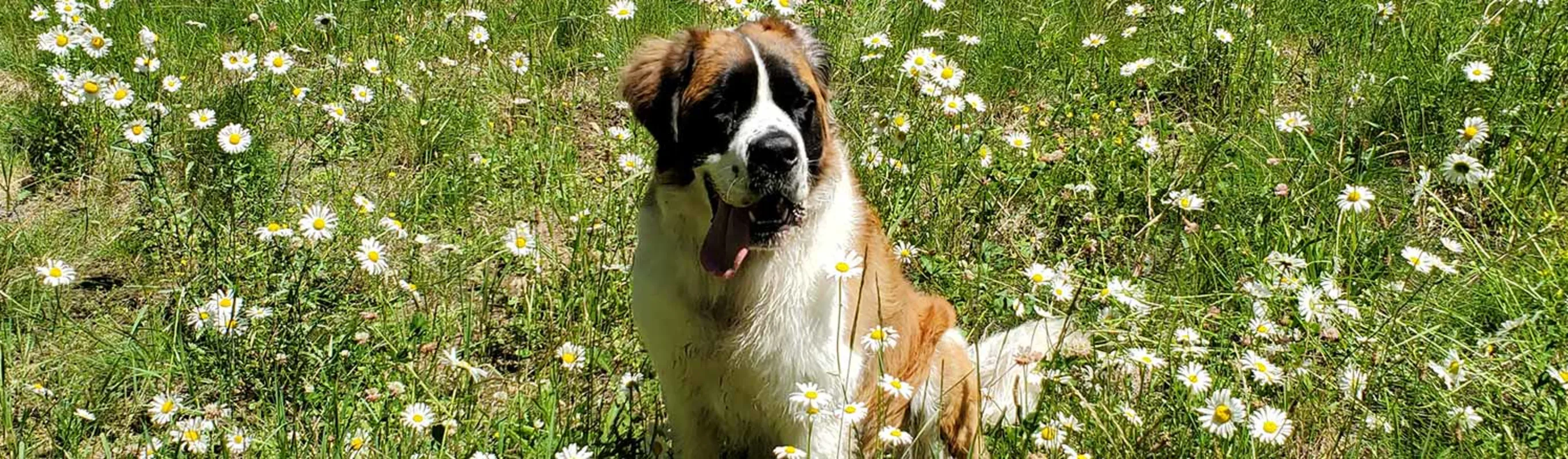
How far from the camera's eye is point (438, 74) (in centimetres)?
539

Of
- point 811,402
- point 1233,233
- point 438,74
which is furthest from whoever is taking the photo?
point 438,74

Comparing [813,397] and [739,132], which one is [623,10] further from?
[813,397]

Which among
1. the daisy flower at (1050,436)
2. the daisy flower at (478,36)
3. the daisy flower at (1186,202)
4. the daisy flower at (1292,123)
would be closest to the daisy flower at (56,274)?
the daisy flower at (478,36)

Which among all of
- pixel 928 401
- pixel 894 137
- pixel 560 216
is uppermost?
pixel 894 137

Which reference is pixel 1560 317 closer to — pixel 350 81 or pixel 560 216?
pixel 560 216

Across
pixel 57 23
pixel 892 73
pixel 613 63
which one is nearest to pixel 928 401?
pixel 892 73

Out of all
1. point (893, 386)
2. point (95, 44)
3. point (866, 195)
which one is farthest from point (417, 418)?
point (866, 195)

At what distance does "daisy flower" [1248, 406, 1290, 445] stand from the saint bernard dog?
574 millimetres

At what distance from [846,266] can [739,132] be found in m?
0.63

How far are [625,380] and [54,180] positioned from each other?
9.56 ft

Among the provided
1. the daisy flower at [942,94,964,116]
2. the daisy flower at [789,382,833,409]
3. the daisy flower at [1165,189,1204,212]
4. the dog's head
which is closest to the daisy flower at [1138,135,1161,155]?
the daisy flower at [1165,189,1204,212]

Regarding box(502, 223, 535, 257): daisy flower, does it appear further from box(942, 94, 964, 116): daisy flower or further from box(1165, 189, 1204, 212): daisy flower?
box(1165, 189, 1204, 212): daisy flower

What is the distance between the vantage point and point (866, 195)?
440cm

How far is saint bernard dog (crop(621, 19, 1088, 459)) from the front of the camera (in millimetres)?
3104
